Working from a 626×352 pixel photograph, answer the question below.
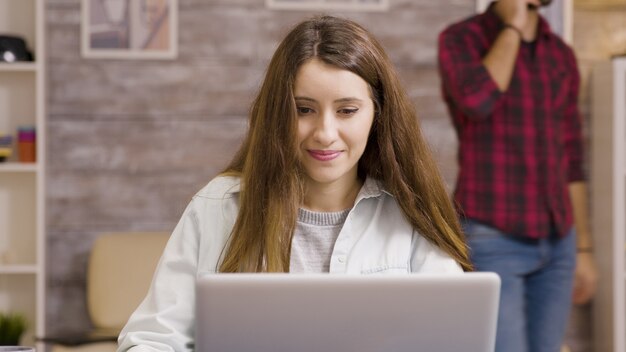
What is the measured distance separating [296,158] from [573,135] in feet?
7.97

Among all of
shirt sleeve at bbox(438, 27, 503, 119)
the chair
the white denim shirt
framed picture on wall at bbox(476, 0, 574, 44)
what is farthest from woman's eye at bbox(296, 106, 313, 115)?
framed picture on wall at bbox(476, 0, 574, 44)

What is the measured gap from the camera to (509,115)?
12.4 feet

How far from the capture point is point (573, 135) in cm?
394

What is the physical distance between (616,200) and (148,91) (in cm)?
209

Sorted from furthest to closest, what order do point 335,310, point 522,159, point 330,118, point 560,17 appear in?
point 560,17 < point 522,159 < point 330,118 < point 335,310

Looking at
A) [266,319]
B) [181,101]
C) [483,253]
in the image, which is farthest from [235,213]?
[181,101]

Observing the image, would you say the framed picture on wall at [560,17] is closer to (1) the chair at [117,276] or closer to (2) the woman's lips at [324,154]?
(1) the chair at [117,276]

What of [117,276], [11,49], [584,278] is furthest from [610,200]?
[11,49]

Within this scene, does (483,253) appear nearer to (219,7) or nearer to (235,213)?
(219,7)

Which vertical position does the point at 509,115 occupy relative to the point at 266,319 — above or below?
above

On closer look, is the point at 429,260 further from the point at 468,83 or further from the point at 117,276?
the point at 117,276

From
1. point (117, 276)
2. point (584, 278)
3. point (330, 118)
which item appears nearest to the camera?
point (330, 118)

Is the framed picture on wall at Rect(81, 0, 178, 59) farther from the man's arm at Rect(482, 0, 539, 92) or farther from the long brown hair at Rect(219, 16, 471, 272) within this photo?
the long brown hair at Rect(219, 16, 471, 272)

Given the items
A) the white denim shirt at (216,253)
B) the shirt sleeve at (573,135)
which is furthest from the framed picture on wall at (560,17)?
the white denim shirt at (216,253)
